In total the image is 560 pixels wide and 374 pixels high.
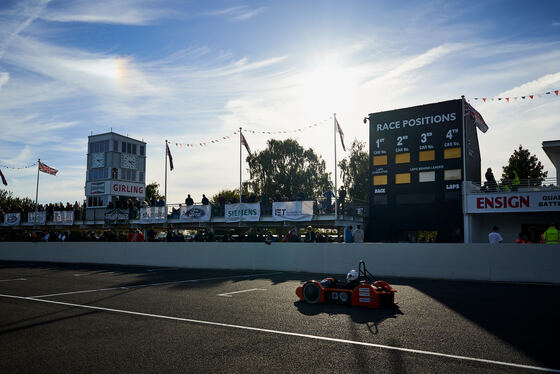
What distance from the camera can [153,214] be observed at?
35125mm

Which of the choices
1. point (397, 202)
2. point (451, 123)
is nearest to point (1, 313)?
point (397, 202)

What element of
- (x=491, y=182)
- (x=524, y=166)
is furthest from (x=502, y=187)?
(x=524, y=166)

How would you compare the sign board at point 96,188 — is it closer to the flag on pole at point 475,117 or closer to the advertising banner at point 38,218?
the advertising banner at point 38,218

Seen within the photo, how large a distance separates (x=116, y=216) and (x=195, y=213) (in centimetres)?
942

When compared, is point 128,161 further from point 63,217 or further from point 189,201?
point 189,201

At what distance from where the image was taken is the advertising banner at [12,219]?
44.8 m

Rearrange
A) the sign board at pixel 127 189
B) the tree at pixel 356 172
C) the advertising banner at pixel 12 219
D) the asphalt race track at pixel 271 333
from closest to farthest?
the asphalt race track at pixel 271 333, the advertising banner at pixel 12 219, the sign board at pixel 127 189, the tree at pixel 356 172

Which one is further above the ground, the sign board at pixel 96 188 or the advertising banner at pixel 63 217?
the sign board at pixel 96 188

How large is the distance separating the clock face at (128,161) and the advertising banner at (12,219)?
38.2ft

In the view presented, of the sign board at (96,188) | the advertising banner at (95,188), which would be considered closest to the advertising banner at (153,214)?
A: the sign board at (96,188)

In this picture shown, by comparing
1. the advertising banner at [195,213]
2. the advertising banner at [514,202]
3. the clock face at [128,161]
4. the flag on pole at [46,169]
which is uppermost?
the clock face at [128,161]

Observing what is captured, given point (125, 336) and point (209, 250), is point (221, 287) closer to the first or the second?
point (125, 336)

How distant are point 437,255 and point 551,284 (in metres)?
3.75

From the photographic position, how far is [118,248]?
85.5 ft
